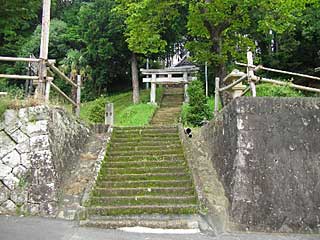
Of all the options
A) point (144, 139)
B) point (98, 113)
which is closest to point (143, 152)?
point (144, 139)

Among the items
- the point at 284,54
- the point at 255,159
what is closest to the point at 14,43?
the point at 284,54

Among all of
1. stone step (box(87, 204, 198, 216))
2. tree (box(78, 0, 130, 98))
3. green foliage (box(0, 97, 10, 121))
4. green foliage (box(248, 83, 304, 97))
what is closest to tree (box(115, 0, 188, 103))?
green foliage (box(248, 83, 304, 97))

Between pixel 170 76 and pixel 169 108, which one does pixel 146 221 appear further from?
pixel 170 76

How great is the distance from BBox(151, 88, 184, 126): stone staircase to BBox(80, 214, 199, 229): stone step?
30.8 ft

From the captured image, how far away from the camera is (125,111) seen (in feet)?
60.8

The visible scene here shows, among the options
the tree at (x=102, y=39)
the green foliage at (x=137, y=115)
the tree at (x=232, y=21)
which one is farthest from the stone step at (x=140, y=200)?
the tree at (x=102, y=39)

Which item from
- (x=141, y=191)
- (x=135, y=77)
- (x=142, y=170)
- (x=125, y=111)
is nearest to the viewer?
(x=141, y=191)

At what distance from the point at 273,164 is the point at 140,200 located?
2513mm

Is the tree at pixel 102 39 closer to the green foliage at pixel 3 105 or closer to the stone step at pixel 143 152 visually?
the stone step at pixel 143 152

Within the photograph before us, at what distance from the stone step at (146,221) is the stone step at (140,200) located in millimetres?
361

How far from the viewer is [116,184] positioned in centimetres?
709

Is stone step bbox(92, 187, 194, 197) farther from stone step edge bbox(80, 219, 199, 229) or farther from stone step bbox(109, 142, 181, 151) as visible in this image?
stone step bbox(109, 142, 181, 151)

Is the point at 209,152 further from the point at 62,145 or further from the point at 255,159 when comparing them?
the point at 62,145

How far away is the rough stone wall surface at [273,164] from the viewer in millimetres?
6020
